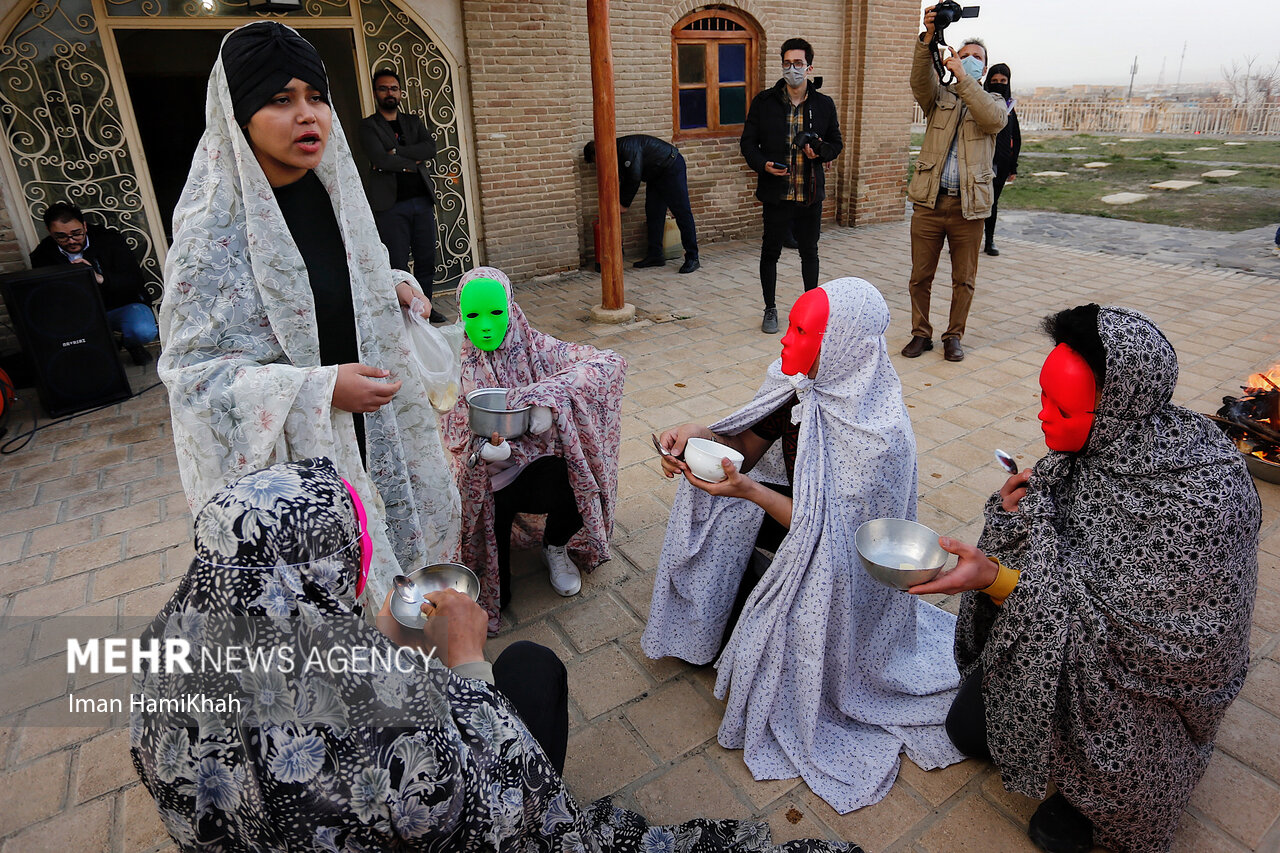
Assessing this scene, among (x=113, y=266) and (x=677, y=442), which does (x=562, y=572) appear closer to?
(x=677, y=442)

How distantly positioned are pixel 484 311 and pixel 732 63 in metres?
7.80

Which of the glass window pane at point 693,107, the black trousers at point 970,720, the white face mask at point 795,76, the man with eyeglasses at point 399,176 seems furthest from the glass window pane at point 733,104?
the black trousers at point 970,720

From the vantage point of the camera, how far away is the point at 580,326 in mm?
6980

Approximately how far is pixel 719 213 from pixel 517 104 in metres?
3.08

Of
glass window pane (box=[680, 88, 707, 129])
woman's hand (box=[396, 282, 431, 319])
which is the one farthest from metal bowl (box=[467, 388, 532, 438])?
glass window pane (box=[680, 88, 707, 129])

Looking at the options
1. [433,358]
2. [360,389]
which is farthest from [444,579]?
[433,358]

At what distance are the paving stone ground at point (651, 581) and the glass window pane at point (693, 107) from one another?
10.3 ft

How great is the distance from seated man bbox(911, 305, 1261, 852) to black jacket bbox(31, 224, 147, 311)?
6.39 m

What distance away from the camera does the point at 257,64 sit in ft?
6.01

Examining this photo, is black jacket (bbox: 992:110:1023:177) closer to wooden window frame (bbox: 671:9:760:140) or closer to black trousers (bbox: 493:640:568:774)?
wooden window frame (bbox: 671:9:760:140)

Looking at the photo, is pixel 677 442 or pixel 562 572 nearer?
pixel 677 442

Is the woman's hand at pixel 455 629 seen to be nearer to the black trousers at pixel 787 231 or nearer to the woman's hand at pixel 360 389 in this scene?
the woman's hand at pixel 360 389

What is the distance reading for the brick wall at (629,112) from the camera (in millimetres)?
7777

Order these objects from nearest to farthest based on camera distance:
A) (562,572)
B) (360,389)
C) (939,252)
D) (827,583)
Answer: (360,389)
(827,583)
(562,572)
(939,252)
